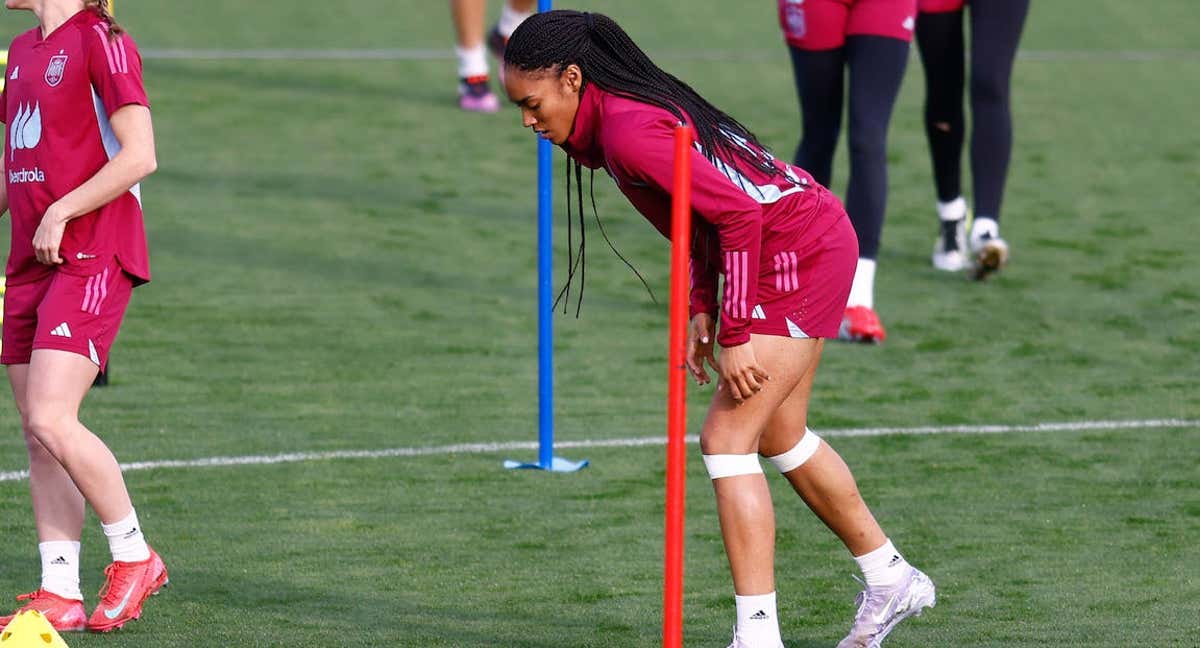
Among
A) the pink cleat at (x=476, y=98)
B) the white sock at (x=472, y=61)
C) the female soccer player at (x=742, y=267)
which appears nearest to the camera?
the female soccer player at (x=742, y=267)

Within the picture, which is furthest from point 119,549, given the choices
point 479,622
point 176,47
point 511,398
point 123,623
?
point 176,47

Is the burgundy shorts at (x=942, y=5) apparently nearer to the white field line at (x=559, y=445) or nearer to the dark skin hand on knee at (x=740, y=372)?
the white field line at (x=559, y=445)

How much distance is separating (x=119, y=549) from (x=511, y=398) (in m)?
2.46

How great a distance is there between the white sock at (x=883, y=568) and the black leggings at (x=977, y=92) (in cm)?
419

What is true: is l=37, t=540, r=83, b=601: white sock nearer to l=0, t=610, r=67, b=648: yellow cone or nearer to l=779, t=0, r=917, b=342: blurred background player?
l=0, t=610, r=67, b=648: yellow cone

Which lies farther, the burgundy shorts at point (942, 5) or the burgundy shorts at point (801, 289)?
the burgundy shorts at point (942, 5)

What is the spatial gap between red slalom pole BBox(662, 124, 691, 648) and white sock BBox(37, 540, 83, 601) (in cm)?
160

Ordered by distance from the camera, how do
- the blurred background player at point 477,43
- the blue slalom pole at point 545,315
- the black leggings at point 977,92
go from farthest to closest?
the blurred background player at point 477,43 < the black leggings at point 977,92 < the blue slalom pole at point 545,315

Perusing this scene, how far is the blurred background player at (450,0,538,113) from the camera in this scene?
1097 centimetres

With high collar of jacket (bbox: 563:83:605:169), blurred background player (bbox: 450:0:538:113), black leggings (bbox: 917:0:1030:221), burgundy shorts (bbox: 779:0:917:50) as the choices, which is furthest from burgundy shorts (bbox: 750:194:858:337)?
blurred background player (bbox: 450:0:538:113)

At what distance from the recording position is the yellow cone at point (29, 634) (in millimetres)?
3678

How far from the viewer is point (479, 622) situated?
464 centimetres

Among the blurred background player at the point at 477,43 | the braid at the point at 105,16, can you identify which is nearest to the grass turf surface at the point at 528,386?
the blurred background player at the point at 477,43

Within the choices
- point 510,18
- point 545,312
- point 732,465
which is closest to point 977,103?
point 545,312
